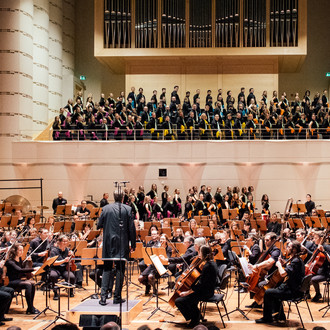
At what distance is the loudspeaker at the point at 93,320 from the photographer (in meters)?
6.08

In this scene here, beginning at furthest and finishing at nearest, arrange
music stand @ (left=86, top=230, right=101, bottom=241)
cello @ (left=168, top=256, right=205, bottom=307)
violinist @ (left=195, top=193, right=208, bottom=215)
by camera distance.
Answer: violinist @ (left=195, top=193, right=208, bottom=215), music stand @ (left=86, top=230, right=101, bottom=241), cello @ (left=168, top=256, right=205, bottom=307)

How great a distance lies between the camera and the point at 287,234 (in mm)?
9422

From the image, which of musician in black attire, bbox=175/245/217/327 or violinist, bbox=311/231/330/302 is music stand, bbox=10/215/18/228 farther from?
violinist, bbox=311/231/330/302

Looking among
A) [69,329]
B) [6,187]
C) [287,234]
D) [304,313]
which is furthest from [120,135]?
[69,329]

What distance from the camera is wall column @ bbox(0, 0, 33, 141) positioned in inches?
662

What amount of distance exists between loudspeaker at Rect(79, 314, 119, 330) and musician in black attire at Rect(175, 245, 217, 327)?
88 centimetres

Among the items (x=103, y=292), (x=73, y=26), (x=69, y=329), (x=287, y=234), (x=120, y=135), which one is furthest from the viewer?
(x=73, y=26)

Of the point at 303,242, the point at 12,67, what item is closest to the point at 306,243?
the point at 303,242

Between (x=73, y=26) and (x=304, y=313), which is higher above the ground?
(x=73, y=26)

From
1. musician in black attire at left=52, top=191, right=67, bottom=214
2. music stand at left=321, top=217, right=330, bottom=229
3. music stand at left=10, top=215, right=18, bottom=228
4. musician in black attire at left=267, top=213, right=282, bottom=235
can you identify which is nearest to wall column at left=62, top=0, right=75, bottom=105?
musician in black attire at left=52, top=191, right=67, bottom=214

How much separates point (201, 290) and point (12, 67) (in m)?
Result: 12.8

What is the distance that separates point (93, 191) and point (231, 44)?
801 centimetres

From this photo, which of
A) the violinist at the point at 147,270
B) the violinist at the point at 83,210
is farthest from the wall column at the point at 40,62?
the violinist at the point at 147,270

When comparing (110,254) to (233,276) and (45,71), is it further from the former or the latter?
(45,71)
